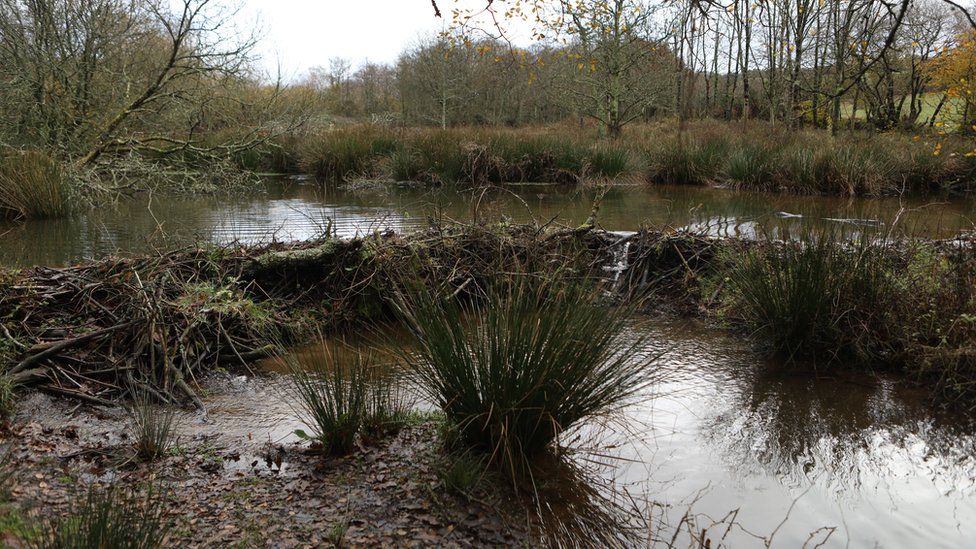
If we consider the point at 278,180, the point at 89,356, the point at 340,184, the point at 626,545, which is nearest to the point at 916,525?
the point at 626,545

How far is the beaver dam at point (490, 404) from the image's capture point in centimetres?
→ 282

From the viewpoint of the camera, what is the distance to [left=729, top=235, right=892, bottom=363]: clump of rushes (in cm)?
470

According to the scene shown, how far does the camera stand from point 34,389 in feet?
13.1

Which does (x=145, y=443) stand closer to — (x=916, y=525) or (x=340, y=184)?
(x=916, y=525)

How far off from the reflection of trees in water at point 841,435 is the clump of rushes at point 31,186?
10418 mm

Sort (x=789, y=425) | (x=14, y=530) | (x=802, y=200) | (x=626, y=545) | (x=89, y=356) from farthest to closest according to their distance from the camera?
(x=802, y=200) < (x=89, y=356) < (x=789, y=425) < (x=626, y=545) < (x=14, y=530)

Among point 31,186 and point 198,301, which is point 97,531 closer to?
point 198,301

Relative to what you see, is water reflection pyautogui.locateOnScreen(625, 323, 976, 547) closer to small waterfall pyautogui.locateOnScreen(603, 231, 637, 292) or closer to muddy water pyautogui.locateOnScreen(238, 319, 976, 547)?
muddy water pyautogui.locateOnScreen(238, 319, 976, 547)

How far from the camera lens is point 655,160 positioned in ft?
55.3

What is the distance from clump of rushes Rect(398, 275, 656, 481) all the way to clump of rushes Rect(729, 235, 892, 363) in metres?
2.20

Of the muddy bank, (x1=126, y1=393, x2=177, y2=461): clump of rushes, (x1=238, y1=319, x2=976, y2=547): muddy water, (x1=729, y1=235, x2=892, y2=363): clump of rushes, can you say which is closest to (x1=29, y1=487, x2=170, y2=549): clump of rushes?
the muddy bank

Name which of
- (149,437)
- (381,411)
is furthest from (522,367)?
(149,437)

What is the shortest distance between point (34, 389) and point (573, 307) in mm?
3362

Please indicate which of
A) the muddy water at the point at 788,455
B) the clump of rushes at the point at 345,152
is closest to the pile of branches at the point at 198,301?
the muddy water at the point at 788,455
